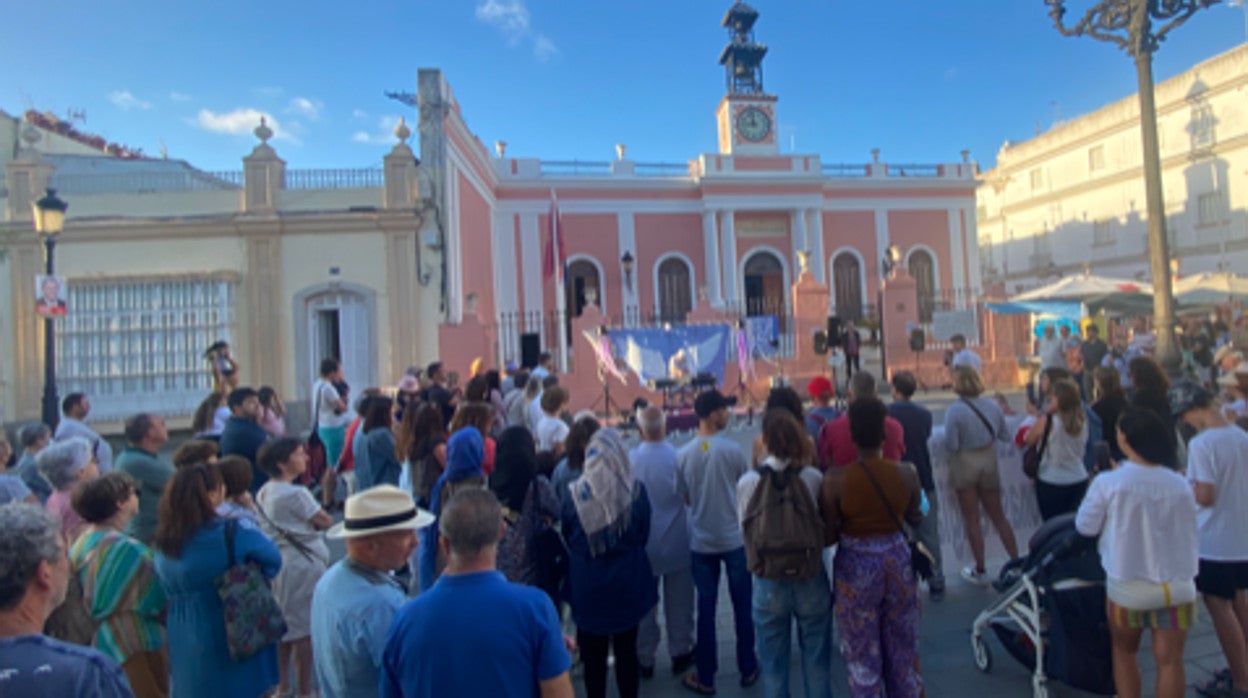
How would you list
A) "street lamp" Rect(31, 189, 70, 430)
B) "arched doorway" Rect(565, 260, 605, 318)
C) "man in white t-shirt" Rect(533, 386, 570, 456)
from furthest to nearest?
"arched doorway" Rect(565, 260, 605, 318)
"street lamp" Rect(31, 189, 70, 430)
"man in white t-shirt" Rect(533, 386, 570, 456)

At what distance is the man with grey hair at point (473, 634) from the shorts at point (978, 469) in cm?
375

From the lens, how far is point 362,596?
2.21 m

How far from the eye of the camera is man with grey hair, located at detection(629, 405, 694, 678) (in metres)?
3.75

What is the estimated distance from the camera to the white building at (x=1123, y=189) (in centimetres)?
2448

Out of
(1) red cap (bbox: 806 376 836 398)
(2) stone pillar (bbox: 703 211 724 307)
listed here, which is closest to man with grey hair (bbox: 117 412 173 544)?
(1) red cap (bbox: 806 376 836 398)

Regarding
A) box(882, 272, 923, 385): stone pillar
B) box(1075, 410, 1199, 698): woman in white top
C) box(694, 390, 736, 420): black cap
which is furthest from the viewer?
box(882, 272, 923, 385): stone pillar

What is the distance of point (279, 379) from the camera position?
12820 mm

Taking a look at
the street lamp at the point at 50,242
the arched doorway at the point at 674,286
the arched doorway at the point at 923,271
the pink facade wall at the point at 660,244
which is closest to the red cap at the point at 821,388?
the street lamp at the point at 50,242

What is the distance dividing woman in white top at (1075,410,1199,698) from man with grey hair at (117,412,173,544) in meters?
4.76

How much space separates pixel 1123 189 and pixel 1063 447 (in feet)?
97.9

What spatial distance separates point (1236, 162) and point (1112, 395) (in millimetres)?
27201

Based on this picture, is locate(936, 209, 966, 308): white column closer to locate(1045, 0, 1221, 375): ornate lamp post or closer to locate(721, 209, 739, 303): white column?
locate(721, 209, 739, 303): white column

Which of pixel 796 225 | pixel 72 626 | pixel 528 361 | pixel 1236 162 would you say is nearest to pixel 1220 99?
pixel 1236 162

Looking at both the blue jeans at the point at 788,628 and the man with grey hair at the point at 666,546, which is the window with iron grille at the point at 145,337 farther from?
the blue jeans at the point at 788,628
